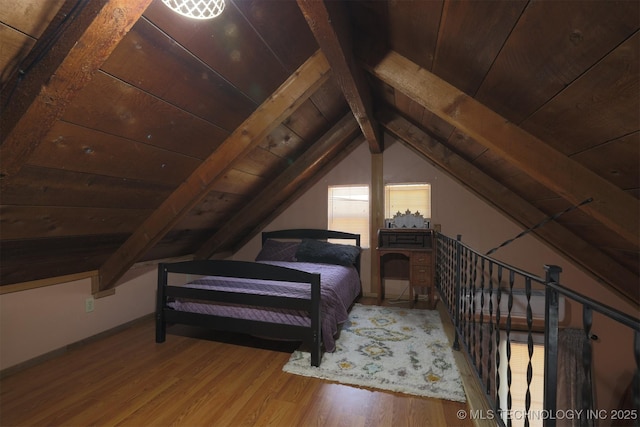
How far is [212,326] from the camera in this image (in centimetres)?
238

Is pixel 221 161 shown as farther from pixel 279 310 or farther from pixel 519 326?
pixel 519 326

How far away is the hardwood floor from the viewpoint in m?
1.57

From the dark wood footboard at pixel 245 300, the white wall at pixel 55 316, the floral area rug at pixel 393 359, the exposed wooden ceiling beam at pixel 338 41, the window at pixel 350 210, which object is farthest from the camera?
the window at pixel 350 210

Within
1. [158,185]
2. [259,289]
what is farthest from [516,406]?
[158,185]

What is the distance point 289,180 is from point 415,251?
1704 millimetres

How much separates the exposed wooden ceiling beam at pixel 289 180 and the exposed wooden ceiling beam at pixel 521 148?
1527 millimetres

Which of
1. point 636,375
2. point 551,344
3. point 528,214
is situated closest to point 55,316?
point 551,344

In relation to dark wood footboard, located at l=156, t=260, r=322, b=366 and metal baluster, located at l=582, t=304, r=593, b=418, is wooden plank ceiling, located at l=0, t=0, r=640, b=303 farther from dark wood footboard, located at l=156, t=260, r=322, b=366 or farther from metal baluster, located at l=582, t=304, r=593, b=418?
metal baluster, located at l=582, t=304, r=593, b=418

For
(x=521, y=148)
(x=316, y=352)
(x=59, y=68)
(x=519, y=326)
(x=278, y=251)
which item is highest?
(x=59, y=68)

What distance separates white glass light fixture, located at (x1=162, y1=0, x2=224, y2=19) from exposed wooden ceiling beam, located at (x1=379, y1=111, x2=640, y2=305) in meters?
2.40

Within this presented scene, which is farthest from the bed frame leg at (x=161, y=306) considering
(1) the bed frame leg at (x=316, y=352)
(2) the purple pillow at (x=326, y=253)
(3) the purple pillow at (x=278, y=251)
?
(2) the purple pillow at (x=326, y=253)

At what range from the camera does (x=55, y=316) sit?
2270mm

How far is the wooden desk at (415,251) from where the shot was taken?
322 centimetres

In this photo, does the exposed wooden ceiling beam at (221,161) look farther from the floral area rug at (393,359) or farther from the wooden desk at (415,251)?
the wooden desk at (415,251)
